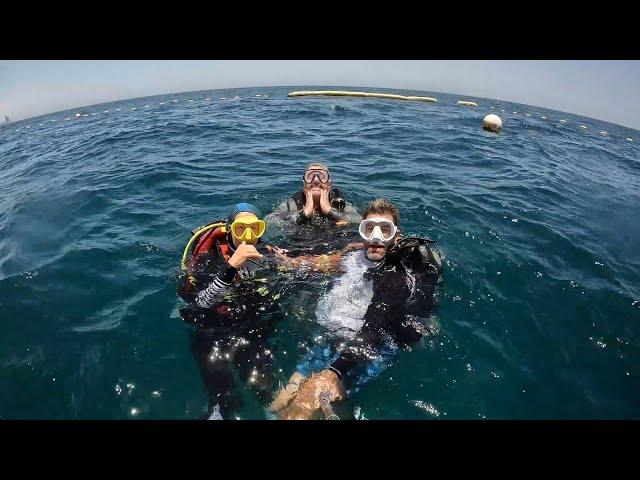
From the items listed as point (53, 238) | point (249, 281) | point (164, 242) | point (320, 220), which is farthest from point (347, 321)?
point (53, 238)

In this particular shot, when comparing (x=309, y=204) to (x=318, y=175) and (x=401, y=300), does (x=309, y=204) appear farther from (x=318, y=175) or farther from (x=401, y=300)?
(x=401, y=300)

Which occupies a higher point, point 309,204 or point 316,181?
point 316,181

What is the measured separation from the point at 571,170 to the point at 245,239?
12.3 m

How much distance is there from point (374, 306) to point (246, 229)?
5.79 feet

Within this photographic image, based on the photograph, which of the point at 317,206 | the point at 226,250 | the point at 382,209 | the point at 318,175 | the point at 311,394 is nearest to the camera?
the point at 311,394

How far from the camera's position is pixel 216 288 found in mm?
3996

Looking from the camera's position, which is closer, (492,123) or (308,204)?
(308,204)

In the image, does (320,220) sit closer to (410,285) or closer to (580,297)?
(410,285)

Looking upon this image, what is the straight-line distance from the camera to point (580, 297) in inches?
196

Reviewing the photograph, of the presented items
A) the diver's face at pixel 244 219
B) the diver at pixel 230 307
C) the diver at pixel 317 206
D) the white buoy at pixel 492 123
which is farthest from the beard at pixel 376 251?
the white buoy at pixel 492 123

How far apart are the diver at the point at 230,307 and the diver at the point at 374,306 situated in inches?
19.2

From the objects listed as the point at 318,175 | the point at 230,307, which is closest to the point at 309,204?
the point at 318,175

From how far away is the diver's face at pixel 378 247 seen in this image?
4375 mm

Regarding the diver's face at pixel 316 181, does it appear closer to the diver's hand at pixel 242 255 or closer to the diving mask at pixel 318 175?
→ the diving mask at pixel 318 175
